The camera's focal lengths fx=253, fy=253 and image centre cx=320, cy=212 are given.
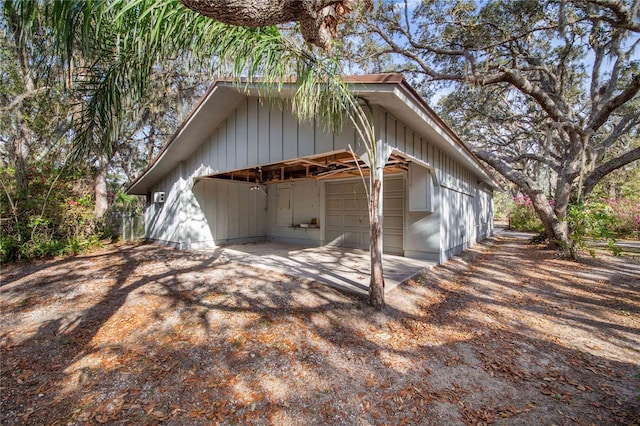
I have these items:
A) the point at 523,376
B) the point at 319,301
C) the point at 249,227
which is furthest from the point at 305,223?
the point at 523,376

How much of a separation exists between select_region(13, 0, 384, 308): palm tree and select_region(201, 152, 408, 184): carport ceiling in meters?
2.53

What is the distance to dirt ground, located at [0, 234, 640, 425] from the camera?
179 centimetres

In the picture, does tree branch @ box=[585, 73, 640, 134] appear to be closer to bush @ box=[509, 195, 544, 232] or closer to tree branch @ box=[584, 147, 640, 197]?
tree branch @ box=[584, 147, 640, 197]

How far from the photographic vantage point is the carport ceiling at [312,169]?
5.89m

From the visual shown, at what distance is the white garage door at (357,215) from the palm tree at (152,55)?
3864 mm

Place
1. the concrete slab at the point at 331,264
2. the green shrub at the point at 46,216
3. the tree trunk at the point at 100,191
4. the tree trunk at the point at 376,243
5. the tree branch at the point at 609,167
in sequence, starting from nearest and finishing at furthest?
1. the tree trunk at the point at 376,243
2. the concrete slab at the point at 331,264
3. the green shrub at the point at 46,216
4. the tree branch at the point at 609,167
5. the tree trunk at the point at 100,191

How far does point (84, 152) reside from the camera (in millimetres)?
3377

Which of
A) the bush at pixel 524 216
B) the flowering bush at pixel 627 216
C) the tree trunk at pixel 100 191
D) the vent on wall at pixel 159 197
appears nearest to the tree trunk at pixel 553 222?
the flowering bush at pixel 627 216

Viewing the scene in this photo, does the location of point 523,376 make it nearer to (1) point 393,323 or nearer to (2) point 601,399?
(2) point 601,399

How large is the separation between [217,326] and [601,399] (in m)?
3.44

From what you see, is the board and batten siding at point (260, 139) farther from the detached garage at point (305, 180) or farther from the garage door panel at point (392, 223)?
the garage door panel at point (392, 223)

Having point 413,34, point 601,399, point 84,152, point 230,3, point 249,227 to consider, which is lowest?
point 601,399

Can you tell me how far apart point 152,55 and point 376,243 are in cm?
328

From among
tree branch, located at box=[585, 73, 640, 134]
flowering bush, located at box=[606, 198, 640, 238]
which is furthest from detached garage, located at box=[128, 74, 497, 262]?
flowering bush, located at box=[606, 198, 640, 238]
